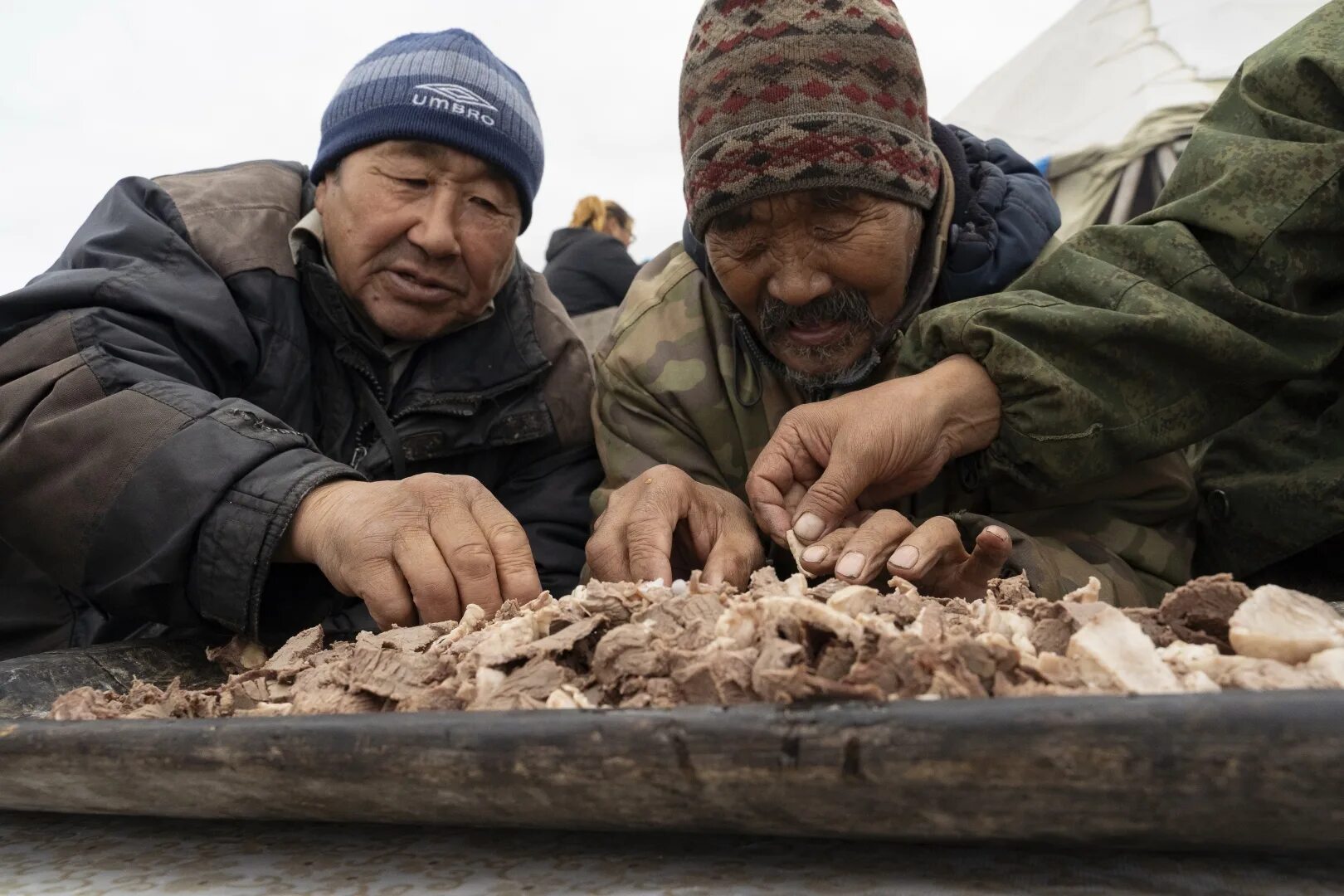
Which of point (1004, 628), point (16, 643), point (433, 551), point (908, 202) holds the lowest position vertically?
point (16, 643)

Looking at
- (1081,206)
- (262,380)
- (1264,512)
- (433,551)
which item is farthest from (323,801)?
(1081,206)

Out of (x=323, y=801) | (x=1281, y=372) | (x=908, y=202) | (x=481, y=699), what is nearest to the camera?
(x=323, y=801)

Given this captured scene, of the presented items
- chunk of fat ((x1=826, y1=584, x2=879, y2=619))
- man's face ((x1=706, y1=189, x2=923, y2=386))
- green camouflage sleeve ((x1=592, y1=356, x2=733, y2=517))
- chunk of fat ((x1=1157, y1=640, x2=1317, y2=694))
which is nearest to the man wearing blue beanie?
green camouflage sleeve ((x1=592, y1=356, x2=733, y2=517))

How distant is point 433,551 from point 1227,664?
3.43ft

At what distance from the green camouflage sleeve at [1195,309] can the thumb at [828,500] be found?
1.05 ft

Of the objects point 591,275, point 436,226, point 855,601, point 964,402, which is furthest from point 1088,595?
point 591,275

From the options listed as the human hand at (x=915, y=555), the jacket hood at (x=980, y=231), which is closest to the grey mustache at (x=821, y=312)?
the jacket hood at (x=980, y=231)

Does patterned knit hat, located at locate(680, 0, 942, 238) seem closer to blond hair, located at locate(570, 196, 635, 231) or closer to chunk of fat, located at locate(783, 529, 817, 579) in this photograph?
chunk of fat, located at locate(783, 529, 817, 579)

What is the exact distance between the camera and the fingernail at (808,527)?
1671 millimetres

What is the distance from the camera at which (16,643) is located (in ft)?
6.59

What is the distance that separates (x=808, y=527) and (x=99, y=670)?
104 centimetres

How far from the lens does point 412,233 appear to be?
2.23 m

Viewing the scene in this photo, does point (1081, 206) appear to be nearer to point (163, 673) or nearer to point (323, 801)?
point (163, 673)

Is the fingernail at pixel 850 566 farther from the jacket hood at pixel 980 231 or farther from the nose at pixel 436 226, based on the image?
the nose at pixel 436 226
